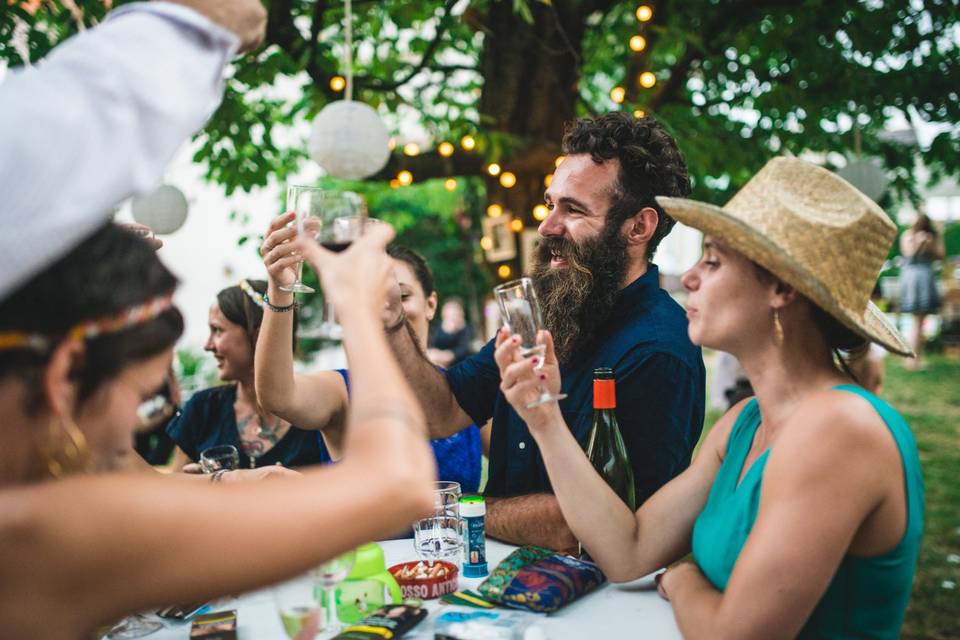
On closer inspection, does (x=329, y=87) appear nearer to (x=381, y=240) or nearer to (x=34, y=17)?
(x=34, y=17)

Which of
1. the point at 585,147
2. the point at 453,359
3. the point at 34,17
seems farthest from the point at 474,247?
the point at 585,147

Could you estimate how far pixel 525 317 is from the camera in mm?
1780

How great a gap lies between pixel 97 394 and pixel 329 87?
4183mm

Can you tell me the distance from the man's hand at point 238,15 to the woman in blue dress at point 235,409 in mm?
2191

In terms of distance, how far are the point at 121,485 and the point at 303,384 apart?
6.01ft

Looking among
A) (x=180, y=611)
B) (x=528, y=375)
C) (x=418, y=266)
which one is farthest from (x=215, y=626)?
(x=418, y=266)

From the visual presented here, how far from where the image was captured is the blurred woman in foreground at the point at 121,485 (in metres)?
0.91

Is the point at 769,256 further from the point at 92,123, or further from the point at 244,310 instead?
the point at 244,310

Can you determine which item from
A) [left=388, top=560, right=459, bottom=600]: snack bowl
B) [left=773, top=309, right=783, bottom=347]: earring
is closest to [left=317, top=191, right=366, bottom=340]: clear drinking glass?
[left=388, top=560, right=459, bottom=600]: snack bowl

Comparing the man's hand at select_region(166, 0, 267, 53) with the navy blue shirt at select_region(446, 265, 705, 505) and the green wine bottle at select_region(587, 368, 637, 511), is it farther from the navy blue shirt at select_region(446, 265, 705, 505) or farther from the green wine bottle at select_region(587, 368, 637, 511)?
the navy blue shirt at select_region(446, 265, 705, 505)

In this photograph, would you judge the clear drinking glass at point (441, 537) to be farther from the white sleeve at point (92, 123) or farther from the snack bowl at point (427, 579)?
the white sleeve at point (92, 123)

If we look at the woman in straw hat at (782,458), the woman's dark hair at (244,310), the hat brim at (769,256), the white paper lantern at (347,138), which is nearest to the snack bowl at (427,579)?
the woman in straw hat at (782,458)

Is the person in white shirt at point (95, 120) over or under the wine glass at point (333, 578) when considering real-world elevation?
over

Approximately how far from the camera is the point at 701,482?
186 centimetres
